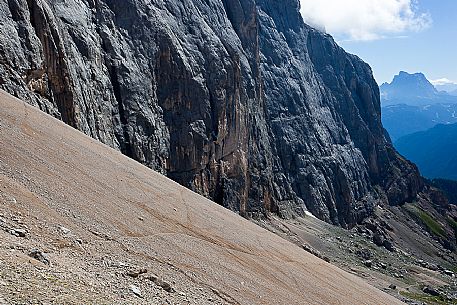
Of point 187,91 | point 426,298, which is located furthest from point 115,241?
point 426,298

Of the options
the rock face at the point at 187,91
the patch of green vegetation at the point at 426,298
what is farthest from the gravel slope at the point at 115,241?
the patch of green vegetation at the point at 426,298

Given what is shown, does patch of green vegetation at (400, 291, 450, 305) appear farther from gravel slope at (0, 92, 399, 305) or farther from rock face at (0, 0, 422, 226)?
gravel slope at (0, 92, 399, 305)

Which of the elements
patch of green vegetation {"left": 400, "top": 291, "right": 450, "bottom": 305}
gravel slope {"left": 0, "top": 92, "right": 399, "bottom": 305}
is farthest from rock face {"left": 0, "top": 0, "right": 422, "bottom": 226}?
patch of green vegetation {"left": 400, "top": 291, "right": 450, "bottom": 305}

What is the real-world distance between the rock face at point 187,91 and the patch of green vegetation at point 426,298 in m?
37.0

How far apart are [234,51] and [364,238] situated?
80843mm

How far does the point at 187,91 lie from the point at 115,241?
62.5m

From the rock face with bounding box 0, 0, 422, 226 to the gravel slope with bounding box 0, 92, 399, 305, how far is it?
1424cm

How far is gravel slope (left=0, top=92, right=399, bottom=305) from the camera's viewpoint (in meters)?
18.9

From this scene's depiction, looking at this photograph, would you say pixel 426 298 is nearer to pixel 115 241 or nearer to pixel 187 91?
pixel 187 91

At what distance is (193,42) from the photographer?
9269 cm

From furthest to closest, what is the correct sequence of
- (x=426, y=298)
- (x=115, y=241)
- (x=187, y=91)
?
1. (x=426, y=298)
2. (x=187, y=91)
3. (x=115, y=241)

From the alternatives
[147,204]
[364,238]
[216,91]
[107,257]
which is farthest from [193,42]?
[364,238]

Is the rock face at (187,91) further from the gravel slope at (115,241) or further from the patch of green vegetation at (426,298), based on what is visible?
the patch of green vegetation at (426,298)

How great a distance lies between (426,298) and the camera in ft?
332
